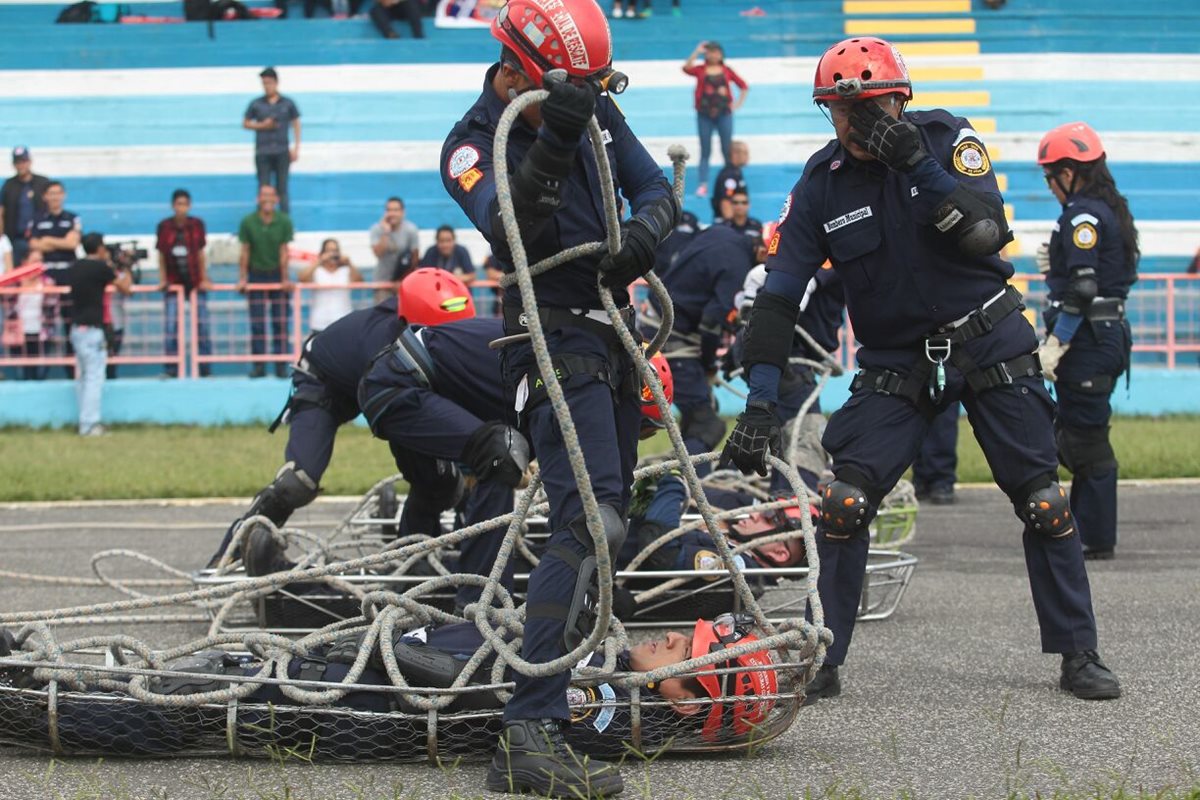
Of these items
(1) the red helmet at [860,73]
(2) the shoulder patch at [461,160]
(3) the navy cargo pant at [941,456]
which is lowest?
(3) the navy cargo pant at [941,456]

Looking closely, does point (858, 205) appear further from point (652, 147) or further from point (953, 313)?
point (652, 147)

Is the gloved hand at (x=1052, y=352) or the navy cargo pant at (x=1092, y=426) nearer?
the gloved hand at (x=1052, y=352)

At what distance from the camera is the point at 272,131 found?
2031 cm

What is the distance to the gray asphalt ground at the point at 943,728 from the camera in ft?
14.6

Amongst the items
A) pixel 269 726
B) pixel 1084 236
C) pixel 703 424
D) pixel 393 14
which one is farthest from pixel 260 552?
pixel 393 14

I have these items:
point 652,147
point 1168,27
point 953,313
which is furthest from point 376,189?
point 953,313

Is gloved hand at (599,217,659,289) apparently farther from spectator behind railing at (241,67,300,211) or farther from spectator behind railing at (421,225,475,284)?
spectator behind railing at (241,67,300,211)

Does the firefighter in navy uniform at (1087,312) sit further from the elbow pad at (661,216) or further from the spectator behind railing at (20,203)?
the spectator behind railing at (20,203)

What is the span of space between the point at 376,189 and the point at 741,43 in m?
5.18

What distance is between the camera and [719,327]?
1002 cm

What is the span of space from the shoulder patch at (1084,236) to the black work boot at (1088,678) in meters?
3.34

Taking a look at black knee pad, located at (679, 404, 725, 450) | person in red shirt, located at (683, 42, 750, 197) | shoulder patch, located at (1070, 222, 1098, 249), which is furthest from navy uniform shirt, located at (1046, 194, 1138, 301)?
person in red shirt, located at (683, 42, 750, 197)

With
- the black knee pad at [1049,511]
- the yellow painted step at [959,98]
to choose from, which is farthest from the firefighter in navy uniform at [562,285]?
the yellow painted step at [959,98]

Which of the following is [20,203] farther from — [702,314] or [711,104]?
[702,314]
